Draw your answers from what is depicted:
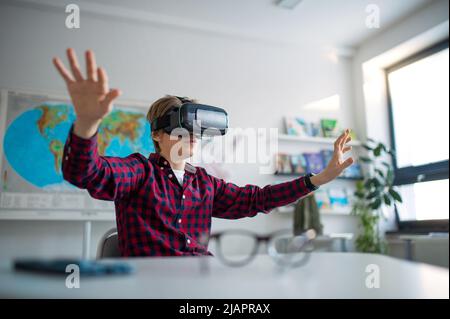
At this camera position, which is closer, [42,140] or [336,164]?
[336,164]

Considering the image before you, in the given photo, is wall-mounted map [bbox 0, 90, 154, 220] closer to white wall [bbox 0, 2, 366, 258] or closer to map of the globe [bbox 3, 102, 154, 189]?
map of the globe [bbox 3, 102, 154, 189]

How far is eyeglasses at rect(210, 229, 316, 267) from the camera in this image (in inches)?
16.3

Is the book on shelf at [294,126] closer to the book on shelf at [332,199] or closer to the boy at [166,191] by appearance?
the boy at [166,191]

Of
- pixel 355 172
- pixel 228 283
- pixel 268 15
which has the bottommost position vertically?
pixel 228 283

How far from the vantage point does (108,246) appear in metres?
0.81

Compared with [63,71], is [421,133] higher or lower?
higher

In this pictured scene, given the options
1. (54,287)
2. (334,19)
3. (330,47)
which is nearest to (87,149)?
(54,287)

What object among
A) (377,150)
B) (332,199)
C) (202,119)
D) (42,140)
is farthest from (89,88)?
(377,150)

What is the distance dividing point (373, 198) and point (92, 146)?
2595mm

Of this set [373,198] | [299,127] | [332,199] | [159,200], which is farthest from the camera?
[373,198]

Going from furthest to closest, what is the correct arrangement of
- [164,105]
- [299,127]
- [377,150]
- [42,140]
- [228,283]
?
[377,150], [42,140], [299,127], [164,105], [228,283]

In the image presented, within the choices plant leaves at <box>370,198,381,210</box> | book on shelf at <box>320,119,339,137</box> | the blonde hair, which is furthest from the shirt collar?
plant leaves at <box>370,198,381,210</box>

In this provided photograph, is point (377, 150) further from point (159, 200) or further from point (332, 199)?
point (159, 200)

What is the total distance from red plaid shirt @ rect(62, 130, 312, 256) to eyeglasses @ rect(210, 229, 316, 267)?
0.62ft
